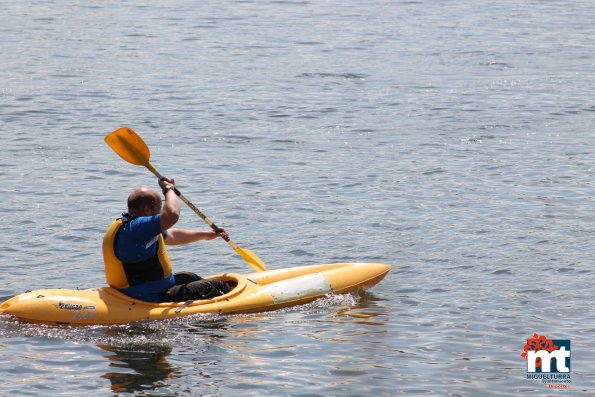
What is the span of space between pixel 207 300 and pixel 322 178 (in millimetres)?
5377

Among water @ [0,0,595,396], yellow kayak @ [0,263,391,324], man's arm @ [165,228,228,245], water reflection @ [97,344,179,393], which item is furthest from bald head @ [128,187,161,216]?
water reflection @ [97,344,179,393]

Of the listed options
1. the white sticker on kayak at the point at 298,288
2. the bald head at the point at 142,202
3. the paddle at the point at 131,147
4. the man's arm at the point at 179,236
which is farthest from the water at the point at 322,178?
the paddle at the point at 131,147

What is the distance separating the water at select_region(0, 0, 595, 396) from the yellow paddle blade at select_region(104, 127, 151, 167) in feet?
4.09

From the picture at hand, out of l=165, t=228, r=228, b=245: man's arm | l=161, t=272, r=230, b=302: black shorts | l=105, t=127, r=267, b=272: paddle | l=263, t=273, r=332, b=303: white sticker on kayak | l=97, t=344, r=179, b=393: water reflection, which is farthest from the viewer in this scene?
l=105, t=127, r=267, b=272: paddle

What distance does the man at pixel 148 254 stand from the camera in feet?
28.3

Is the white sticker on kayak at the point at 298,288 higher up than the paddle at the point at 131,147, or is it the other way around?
the paddle at the point at 131,147

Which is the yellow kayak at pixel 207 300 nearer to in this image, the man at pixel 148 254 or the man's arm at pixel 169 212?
the man at pixel 148 254

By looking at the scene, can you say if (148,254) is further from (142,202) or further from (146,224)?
(142,202)

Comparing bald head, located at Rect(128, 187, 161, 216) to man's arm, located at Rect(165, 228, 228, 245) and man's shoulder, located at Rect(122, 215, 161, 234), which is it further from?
man's arm, located at Rect(165, 228, 228, 245)

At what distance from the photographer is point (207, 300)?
29.8ft

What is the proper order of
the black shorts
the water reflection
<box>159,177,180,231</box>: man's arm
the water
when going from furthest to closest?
the black shorts, <box>159,177,180,231</box>: man's arm, the water, the water reflection

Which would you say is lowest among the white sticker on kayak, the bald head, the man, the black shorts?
the white sticker on kayak

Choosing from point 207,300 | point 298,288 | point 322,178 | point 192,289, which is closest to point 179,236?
point 192,289

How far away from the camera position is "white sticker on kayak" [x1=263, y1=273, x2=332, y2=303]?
371 inches
